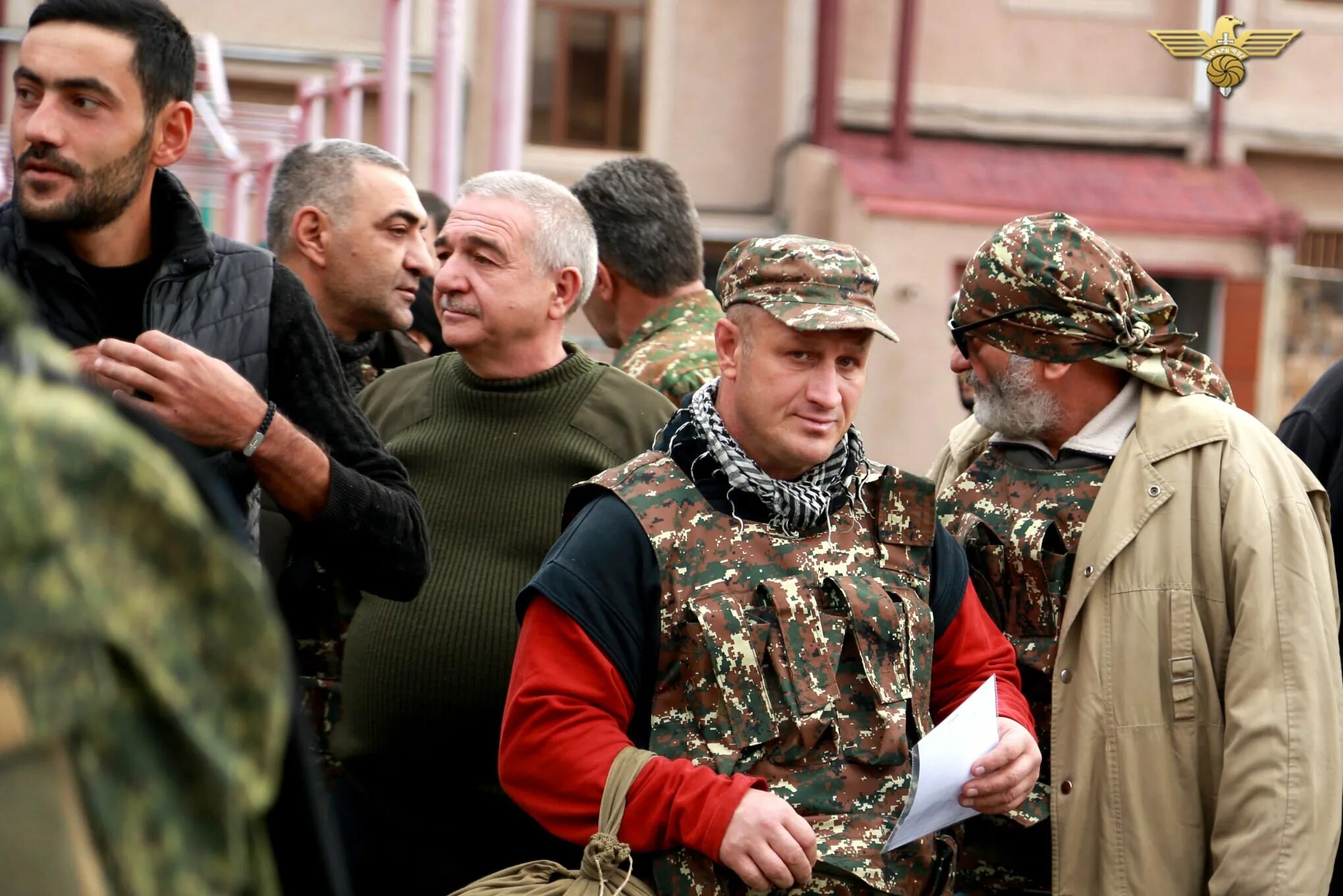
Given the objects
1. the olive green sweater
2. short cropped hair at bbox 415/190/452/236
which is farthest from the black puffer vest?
short cropped hair at bbox 415/190/452/236

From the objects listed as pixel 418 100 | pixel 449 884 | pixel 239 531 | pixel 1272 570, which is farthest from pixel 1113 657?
pixel 418 100

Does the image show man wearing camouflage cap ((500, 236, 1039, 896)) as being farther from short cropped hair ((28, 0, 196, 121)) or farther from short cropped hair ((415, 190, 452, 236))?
short cropped hair ((415, 190, 452, 236))

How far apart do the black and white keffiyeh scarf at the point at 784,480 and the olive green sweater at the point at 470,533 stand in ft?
2.08

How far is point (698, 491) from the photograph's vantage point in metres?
2.63

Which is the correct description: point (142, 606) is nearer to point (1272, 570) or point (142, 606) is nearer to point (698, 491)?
point (698, 491)

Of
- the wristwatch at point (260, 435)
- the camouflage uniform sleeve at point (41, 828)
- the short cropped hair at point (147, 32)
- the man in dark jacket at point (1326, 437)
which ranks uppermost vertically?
the short cropped hair at point (147, 32)

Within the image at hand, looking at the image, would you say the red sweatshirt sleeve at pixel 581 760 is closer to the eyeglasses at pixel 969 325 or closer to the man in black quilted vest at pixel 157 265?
the man in black quilted vest at pixel 157 265

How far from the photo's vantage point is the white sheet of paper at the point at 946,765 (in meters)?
2.47

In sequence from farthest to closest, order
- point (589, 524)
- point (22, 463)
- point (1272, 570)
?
point (1272, 570), point (589, 524), point (22, 463)

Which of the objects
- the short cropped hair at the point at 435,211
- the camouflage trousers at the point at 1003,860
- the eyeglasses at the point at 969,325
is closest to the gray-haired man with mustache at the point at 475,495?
the eyeglasses at the point at 969,325

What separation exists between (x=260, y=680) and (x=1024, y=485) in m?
2.59

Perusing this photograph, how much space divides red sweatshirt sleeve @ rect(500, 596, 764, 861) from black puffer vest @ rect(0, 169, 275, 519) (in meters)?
0.52

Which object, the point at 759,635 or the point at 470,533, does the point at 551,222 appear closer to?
the point at 470,533

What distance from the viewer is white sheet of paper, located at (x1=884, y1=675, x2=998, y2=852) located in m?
2.47
